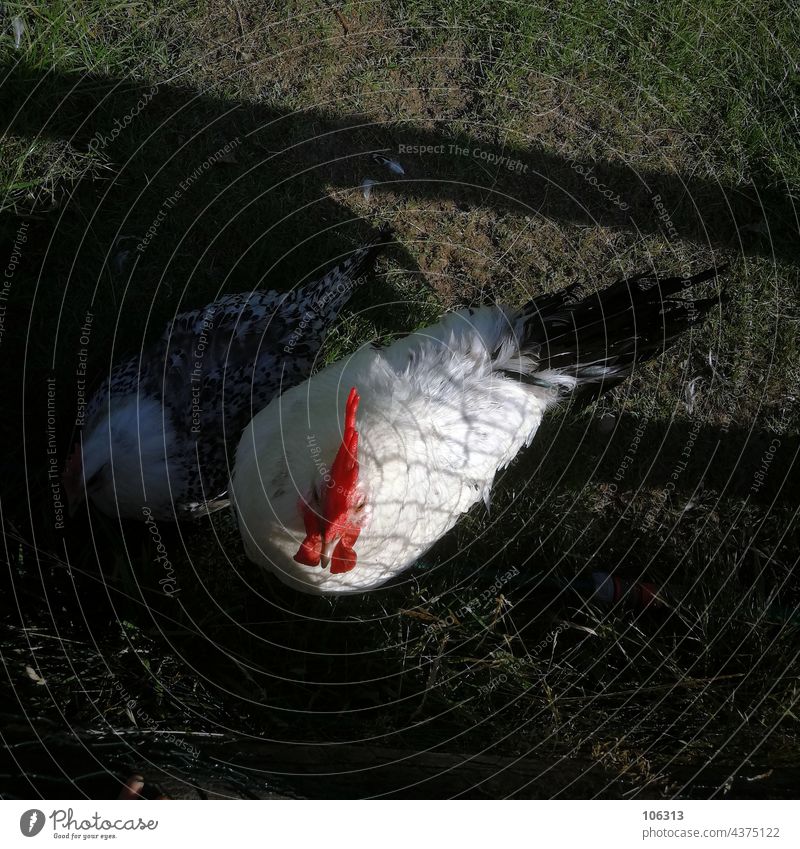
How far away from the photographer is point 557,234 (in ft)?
9.78

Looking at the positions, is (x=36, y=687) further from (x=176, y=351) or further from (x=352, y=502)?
(x=352, y=502)

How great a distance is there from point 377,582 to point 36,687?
128cm

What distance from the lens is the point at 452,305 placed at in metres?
2.88

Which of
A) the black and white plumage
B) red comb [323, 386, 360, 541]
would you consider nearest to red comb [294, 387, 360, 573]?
red comb [323, 386, 360, 541]

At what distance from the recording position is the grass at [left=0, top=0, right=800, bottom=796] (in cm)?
243

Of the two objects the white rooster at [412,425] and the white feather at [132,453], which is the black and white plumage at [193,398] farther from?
the white rooster at [412,425]

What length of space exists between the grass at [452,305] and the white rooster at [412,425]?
24.1 inches

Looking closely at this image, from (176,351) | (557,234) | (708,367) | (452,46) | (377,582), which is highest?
(452,46)

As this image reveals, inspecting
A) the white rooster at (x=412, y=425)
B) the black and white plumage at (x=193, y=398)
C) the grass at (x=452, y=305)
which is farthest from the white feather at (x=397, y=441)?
the grass at (x=452, y=305)

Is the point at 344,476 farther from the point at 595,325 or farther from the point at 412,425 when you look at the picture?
the point at 595,325

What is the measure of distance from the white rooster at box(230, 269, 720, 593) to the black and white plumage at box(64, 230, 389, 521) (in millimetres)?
203

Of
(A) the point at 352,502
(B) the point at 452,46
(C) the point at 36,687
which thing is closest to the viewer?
(A) the point at 352,502

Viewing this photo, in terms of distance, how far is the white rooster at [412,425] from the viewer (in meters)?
1.72
